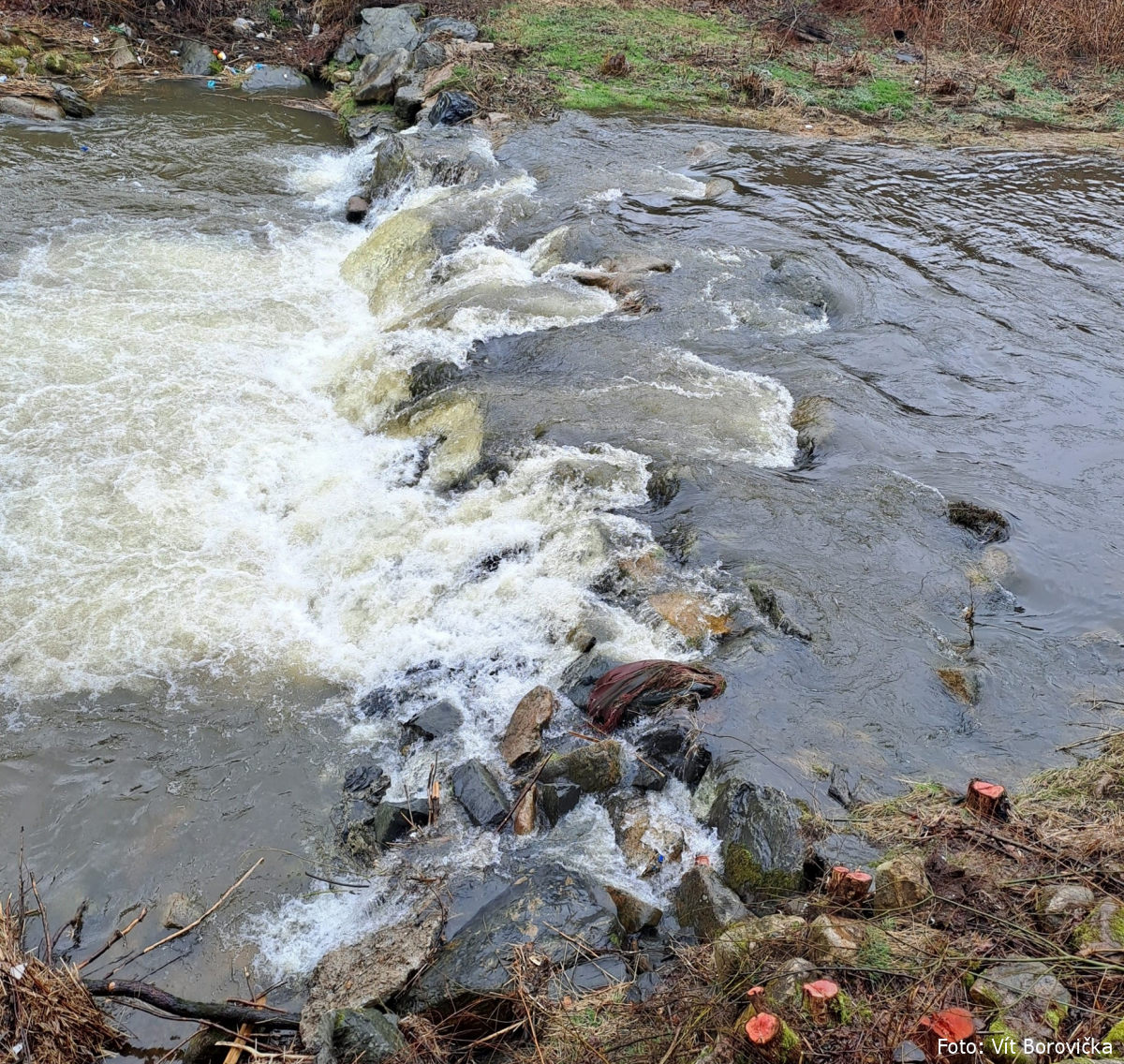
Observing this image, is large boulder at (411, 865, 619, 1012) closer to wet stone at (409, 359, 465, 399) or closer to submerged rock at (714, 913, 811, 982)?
submerged rock at (714, 913, 811, 982)

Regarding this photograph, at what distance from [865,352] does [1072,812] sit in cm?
541

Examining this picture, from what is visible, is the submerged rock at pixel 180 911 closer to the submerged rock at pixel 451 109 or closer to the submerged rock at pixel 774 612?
the submerged rock at pixel 774 612

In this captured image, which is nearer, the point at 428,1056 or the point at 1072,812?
the point at 428,1056

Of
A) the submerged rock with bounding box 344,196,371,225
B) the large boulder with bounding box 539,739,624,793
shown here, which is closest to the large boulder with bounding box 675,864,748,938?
the large boulder with bounding box 539,739,624,793

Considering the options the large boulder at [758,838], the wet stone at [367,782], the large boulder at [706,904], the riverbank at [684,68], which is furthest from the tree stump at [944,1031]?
the riverbank at [684,68]

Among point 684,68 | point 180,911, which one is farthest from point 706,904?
point 684,68

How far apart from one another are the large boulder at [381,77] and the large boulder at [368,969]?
548 inches

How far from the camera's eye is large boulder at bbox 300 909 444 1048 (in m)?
3.56

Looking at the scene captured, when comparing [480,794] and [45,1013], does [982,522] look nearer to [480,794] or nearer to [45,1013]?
[480,794]

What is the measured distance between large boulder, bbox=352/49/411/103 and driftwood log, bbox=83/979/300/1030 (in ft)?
46.3

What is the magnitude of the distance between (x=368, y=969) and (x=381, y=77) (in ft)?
47.3

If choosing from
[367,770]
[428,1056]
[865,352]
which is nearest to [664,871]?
[428,1056]

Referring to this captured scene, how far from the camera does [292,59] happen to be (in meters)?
15.9

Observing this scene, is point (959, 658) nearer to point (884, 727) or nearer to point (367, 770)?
point (884, 727)
